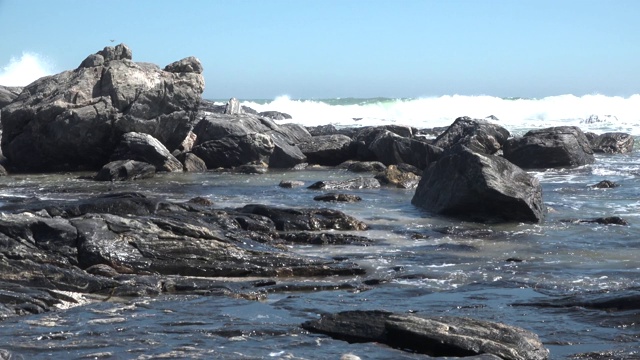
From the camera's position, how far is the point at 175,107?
27.0 metres

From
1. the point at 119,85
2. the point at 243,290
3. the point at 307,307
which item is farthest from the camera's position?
the point at 119,85

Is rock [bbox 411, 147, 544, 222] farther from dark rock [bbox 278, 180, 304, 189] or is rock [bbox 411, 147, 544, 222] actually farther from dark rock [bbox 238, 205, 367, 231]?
dark rock [bbox 278, 180, 304, 189]

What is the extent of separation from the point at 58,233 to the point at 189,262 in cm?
165

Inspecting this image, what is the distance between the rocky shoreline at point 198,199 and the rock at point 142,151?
3 centimetres

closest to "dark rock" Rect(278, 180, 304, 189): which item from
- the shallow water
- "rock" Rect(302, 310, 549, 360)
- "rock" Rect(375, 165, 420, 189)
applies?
"rock" Rect(375, 165, 420, 189)

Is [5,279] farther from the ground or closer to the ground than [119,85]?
closer to the ground

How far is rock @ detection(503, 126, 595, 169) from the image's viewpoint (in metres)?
28.4

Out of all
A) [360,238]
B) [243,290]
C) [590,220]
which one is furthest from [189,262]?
[590,220]

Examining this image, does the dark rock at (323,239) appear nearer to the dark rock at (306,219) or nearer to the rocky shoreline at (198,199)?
the rocky shoreline at (198,199)

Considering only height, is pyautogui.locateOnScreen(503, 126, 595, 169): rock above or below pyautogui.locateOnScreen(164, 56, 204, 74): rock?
below

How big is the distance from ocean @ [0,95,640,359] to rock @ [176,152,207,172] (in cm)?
294

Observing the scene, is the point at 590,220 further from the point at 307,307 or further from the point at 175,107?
the point at 175,107

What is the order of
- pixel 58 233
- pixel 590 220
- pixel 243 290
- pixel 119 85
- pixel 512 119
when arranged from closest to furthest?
1. pixel 243 290
2. pixel 58 233
3. pixel 590 220
4. pixel 119 85
5. pixel 512 119

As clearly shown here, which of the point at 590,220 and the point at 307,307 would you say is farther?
the point at 590,220
